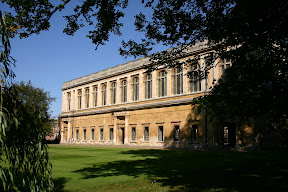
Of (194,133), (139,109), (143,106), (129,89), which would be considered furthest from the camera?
(129,89)

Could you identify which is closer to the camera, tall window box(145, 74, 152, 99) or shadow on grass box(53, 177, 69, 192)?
shadow on grass box(53, 177, 69, 192)

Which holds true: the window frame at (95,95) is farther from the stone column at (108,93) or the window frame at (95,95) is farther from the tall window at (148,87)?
the tall window at (148,87)

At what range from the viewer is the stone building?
3353 cm

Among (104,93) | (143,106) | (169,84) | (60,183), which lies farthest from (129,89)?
Answer: (60,183)

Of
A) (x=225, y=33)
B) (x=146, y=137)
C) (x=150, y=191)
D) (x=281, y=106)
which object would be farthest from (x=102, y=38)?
(x=146, y=137)

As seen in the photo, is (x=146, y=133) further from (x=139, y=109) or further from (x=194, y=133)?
(x=194, y=133)

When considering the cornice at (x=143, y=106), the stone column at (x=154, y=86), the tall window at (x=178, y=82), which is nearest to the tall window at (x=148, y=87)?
the stone column at (x=154, y=86)

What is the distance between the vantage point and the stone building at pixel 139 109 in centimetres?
3353

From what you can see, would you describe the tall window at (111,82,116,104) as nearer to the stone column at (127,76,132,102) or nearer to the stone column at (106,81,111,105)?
the stone column at (106,81,111,105)

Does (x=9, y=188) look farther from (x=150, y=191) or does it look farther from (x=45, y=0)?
(x=45, y=0)

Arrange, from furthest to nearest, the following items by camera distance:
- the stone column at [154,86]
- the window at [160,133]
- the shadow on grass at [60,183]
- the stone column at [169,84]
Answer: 1. the stone column at [154,86]
2. the window at [160,133]
3. the stone column at [169,84]
4. the shadow on grass at [60,183]

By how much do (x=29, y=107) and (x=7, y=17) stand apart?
3919 millimetres

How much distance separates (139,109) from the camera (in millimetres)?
41312

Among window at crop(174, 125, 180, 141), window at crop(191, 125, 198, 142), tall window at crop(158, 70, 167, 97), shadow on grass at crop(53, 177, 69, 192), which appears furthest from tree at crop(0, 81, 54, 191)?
tall window at crop(158, 70, 167, 97)
